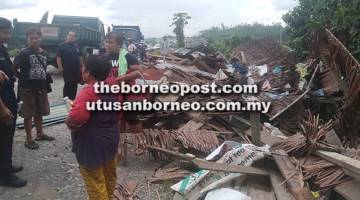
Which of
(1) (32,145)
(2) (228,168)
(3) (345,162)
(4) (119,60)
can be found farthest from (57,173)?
(3) (345,162)

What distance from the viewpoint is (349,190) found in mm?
3094

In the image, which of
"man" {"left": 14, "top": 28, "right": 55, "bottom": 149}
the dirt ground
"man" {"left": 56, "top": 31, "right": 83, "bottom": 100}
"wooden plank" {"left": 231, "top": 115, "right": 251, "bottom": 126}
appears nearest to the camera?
the dirt ground

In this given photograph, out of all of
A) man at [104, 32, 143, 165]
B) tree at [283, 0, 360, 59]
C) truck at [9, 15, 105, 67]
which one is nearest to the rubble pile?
tree at [283, 0, 360, 59]

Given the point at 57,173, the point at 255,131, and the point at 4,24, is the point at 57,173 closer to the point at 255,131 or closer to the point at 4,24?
the point at 4,24

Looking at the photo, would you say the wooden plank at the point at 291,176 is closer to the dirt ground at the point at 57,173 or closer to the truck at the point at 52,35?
the dirt ground at the point at 57,173

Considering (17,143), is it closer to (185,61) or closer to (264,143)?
(264,143)

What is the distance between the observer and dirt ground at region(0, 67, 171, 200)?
167 inches

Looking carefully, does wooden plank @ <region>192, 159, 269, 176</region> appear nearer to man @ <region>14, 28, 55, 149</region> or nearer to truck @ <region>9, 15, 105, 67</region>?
man @ <region>14, 28, 55, 149</region>

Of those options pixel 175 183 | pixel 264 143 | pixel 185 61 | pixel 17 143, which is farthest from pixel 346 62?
pixel 185 61

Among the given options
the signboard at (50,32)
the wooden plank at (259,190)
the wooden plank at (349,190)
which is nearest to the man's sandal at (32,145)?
the wooden plank at (259,190)

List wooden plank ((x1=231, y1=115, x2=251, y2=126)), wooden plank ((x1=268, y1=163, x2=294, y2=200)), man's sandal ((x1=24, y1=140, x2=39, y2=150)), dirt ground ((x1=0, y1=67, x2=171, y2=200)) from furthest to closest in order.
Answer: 1. wooden plank ((x1=231, y1=115, x2=251, y2=126))
2. man's sandal ((x1=24, y1=140, x2=39, y2=150))
3. dirt ground ((x1=0, y1=67, x2=171, y2=200))
4. wooden plank ((x1=268, y1=163, x2=294, y2=200))

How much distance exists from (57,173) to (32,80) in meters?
1.37

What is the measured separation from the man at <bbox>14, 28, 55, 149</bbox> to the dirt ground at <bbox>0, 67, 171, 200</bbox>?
0.32 metres

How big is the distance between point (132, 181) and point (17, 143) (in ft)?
7.10
